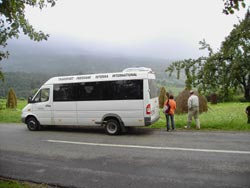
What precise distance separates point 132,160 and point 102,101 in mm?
4473

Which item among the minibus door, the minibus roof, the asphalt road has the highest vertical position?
the minibus roof

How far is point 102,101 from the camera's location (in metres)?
10.6

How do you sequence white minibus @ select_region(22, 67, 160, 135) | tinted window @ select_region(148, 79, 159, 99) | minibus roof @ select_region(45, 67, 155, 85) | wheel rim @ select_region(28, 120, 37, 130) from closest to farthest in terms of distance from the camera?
white minibus @ select_region(22, 67, 160, 135), minibus roof @ select_region(45, 67, 155, 85), tinted window @ select_region(148, 79, 159, 99), wheel rim @ select_region(28, 120, 37, 130)

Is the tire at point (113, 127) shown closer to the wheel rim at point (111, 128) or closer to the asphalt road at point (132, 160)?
the wheel rim at point (111, 128)

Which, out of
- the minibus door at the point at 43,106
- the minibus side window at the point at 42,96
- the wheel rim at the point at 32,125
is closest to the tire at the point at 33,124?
the wheel rim at the point at 32,125

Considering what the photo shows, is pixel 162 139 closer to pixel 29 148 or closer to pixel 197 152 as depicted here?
pixel 197 152

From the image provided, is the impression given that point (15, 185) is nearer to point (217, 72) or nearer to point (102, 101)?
point (102, 101)

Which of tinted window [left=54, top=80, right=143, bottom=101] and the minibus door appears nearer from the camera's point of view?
tinted window [left=54, top=80, right=143, bottom=101]

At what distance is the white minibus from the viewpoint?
1002 centimetres

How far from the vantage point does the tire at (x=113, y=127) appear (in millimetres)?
10414

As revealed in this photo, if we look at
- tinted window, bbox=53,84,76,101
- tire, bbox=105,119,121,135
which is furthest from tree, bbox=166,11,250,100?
tinted window, bbox=53,84,76,101

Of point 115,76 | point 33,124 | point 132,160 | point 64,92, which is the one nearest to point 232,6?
point 132,160

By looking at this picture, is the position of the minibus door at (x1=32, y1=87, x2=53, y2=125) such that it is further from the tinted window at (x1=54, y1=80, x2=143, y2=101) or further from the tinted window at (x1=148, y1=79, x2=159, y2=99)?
the tinted window at (x1=148, y1=79, x2=159, y2=99)

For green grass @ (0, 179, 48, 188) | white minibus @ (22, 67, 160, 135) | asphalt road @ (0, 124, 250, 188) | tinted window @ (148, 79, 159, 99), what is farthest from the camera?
tinted window @ (148, 79, 159, 99)
